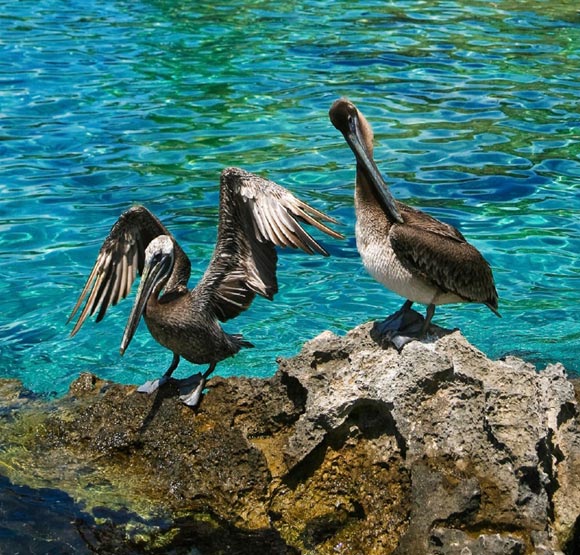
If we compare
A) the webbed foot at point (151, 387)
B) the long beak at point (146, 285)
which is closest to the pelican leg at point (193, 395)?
the webbed foot at point (151, 387)

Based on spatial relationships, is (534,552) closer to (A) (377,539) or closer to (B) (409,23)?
(A) (377,539)

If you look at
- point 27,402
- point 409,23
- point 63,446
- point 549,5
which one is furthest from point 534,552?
point 549,5

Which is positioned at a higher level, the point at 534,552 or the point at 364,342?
the point at 364,342

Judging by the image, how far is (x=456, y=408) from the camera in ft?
14.6

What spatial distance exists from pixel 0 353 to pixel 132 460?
256cm

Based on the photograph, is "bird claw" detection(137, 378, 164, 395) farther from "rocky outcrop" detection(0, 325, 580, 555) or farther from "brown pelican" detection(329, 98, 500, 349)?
"brown pelican" detection(329, 98, 500, 349)

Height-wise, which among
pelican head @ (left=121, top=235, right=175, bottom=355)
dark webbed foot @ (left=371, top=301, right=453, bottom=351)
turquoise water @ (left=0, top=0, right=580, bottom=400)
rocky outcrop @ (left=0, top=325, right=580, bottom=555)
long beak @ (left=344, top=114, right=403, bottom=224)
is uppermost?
long beak @ (left=344, top=114, right=403, bottom=224)

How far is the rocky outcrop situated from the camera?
4305mm

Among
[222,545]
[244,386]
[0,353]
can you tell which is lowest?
[0,353]

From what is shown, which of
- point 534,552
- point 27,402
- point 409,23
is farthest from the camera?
point 409,23

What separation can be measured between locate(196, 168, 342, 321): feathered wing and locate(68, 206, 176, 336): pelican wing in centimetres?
36

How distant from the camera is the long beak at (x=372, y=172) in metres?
5.48

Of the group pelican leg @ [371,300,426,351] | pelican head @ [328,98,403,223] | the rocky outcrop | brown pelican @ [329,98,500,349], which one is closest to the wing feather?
brown pelican @ [329,98,500,349]

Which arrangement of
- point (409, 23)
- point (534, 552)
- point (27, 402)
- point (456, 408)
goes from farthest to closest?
point (409, 23) < point (27, 402) < point (456, 408) < point (534, 552)
